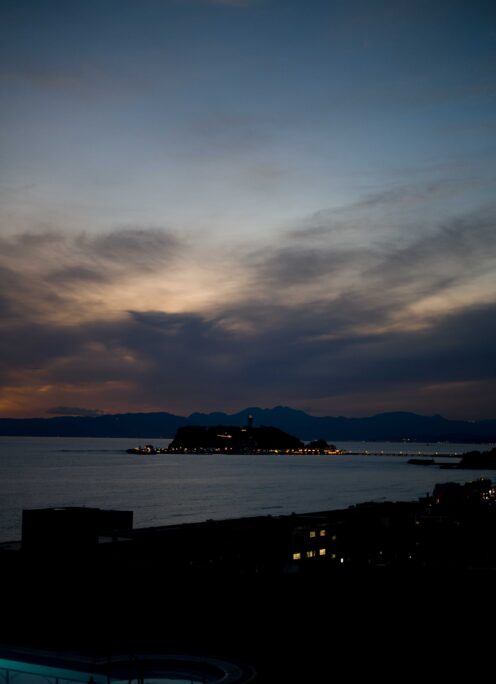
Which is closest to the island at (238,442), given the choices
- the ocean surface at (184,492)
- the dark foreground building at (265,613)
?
the ocean surface at (184,492)

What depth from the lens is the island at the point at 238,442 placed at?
174m

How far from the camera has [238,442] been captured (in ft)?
593

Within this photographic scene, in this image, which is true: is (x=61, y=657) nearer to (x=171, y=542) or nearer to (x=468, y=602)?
(x=468, y=602)

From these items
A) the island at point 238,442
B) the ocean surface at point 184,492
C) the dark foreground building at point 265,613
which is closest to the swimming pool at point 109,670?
the dark foreground building at point 265,613

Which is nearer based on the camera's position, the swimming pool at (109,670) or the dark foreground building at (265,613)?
the swimming pool at (109,670)

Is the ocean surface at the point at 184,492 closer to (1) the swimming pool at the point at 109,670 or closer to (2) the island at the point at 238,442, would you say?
(1) the swimming pool at the point at 109,670

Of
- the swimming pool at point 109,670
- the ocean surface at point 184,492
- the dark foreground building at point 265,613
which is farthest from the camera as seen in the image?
the ocean surface at point 184,492

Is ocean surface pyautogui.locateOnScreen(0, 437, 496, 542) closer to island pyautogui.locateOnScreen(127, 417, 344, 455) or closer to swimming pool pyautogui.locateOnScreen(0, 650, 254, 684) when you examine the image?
swimming pool pyautogui.locateOnScreen(0, 650, 254, 684)

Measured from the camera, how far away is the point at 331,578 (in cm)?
984

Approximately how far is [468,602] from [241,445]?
17092 cm

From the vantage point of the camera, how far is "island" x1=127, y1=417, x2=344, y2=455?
174m

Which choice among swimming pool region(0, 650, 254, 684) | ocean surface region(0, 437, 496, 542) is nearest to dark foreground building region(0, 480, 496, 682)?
swimming pool region(0, 650, 254, 684)

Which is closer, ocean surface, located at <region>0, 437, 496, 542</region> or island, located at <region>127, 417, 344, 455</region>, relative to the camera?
ocean surface, located at <region>0, 437, 496, 542</region>

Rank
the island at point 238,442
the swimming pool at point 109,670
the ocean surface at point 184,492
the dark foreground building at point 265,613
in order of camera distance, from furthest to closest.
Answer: the island at point 238,442 → the ocean surface at point 184,492 → the dark foreground building at point 265,613 → the swimming pool at point 109,670
